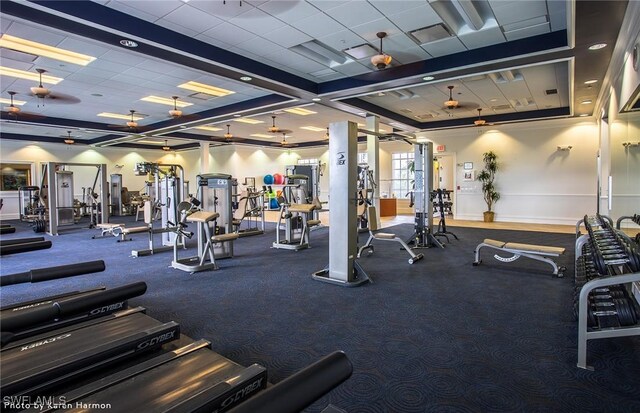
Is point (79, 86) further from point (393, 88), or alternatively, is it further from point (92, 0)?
point (393, 88)

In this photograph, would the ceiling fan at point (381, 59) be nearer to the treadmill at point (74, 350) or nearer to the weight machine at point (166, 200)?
the weight machine at point (166, 200)

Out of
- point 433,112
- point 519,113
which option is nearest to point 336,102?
point 433,112

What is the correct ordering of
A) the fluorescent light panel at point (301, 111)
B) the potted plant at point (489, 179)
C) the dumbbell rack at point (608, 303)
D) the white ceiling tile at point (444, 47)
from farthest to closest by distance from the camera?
the potted plant at point (489, 179), the fluorescent light panel at point (301, 111), the white ceiling tile at point (444, 47), the dumbbell rack at point (608, 303)

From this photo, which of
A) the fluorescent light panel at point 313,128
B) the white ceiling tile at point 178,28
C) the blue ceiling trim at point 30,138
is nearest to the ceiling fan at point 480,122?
the fluorescent light panel at point 313,128

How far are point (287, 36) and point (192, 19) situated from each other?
1.37 meters

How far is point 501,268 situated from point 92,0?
21.5 feet

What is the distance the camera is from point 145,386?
1.96 metres

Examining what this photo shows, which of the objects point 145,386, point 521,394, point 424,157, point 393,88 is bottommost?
point 521,394

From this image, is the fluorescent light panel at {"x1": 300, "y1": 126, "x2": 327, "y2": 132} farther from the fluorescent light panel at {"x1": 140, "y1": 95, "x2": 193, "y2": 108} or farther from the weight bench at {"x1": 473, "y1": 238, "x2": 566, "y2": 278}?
the weight bench at {"x1": 473, "y1": 238, "x2": 566, "y2": 278}

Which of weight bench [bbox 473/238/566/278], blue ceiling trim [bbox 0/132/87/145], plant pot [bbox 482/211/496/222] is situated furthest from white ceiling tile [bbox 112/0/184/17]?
blue ceiling trim [bbox 0/132/87/145]

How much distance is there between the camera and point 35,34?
5.13 metres

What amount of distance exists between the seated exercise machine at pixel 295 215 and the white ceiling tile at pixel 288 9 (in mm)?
3332

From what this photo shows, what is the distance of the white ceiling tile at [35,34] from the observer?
4898 mm

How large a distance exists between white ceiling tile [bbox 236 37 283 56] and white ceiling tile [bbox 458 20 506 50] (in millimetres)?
2930
